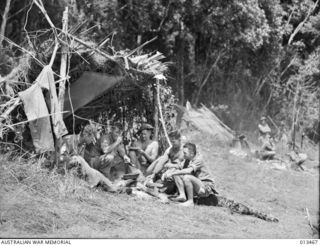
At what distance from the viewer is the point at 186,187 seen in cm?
996

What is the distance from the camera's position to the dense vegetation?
17047 mm

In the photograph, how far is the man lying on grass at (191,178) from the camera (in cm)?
995

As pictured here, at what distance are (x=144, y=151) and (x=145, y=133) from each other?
1.41ft

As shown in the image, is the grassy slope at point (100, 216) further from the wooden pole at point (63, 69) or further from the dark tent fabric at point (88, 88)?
the dark tent fabric at point (88, 88)

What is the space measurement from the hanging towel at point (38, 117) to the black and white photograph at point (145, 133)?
17mm

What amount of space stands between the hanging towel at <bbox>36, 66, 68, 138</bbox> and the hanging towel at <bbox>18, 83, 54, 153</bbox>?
0.10m

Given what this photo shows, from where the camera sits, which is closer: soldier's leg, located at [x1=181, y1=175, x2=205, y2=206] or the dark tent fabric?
soldier's leg, located at [x1=181, y1=175, x2=205, y2=206]

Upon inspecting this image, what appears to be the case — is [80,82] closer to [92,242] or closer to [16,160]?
[16,160]

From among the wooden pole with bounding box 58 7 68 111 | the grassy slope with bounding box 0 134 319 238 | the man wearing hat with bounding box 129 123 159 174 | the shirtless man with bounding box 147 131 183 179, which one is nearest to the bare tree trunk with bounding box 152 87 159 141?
the man wearing hat with bounding box 129 123 159 174

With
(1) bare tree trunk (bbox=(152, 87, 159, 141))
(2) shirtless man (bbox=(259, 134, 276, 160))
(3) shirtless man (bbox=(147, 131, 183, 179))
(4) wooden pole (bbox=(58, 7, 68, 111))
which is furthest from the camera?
(2) shirtless man (bbox=(259, 134, 276, 160))

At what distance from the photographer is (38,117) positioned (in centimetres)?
929

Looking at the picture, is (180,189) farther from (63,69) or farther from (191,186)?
(63,69)

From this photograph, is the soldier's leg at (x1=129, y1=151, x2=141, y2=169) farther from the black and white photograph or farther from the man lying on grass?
the man lying on grass

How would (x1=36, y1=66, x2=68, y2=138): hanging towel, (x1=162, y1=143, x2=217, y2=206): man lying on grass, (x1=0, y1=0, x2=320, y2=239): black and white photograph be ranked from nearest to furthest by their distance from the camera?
(x1=0, y1=0, x2=320, y2=239): black and white photograph < (x1=36, y1=66, x2=68, y2=138): hanging towel < (x1=162, y1=143, x2=217, y2=206): man lying on grass
